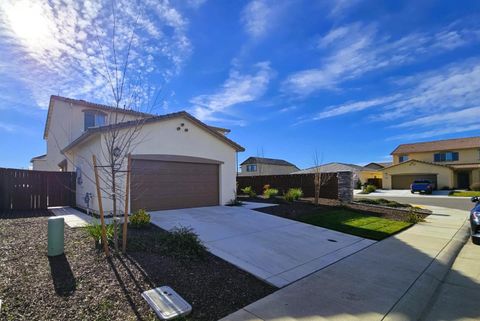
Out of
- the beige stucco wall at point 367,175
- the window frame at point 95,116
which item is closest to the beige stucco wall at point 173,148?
the window frame at point 95,116

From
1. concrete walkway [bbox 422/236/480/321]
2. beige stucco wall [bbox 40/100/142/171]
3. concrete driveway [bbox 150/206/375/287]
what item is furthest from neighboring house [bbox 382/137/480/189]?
beige stucco wall [bbox 40/100/142/171]

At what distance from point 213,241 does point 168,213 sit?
13.7 feet

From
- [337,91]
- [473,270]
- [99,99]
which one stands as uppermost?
[337,91]

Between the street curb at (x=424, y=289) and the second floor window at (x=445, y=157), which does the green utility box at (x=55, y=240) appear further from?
the second floor window at (x=445, y=157)

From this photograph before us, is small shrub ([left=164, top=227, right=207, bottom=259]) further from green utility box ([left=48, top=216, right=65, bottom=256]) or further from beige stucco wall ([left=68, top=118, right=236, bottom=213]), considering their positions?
beige stucco wall ([left=68, top=118, right=236, bottom=213])

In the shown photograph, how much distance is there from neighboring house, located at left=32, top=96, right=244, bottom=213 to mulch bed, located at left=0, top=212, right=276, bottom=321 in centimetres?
505

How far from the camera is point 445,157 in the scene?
40.0 meters

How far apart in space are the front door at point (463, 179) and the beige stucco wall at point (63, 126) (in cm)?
4374

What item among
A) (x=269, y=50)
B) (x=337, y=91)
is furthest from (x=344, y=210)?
(x=269, y=50)

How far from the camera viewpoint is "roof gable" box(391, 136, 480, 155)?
3828 centimetres

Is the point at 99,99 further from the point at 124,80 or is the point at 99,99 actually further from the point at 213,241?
the point at 213,241

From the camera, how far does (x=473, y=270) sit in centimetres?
608

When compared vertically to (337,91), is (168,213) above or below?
below

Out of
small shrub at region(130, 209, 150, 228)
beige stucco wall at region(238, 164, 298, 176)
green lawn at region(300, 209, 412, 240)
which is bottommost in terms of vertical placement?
green lawn at region(300, 209, 412, 240)
